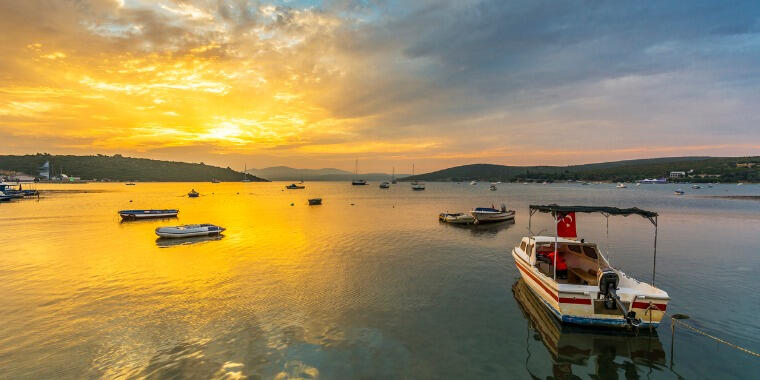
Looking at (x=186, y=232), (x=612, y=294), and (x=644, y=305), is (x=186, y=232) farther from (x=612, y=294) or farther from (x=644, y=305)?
(x=644, y=305)

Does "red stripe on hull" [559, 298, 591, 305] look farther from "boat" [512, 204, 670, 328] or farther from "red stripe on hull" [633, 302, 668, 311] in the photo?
"red stripe on hull" [633, 302, 668, 311]

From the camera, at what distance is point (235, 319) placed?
16438mm

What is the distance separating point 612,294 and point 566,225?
240 inches

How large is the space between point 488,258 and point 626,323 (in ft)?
51.0

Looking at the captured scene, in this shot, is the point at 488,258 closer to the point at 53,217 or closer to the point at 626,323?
the point at 626,323

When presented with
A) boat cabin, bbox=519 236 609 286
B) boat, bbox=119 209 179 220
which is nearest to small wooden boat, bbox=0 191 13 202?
boat, bbox=119 209 179 220

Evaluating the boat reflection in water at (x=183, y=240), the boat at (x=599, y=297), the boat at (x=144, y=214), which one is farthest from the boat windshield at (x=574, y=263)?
the boat at (x=144, y=214)

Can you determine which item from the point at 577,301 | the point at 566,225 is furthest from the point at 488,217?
the point at 577,301

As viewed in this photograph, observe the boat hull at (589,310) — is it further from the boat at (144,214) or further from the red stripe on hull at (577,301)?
the boat at (144,214)

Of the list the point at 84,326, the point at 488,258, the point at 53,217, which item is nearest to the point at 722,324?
the point at 488,258

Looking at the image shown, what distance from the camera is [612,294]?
14406mm

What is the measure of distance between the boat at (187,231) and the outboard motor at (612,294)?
43.0 meters

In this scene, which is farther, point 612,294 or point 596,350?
point 612,294

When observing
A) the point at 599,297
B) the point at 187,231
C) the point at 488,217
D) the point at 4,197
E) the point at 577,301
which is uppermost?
the point at 599,297
